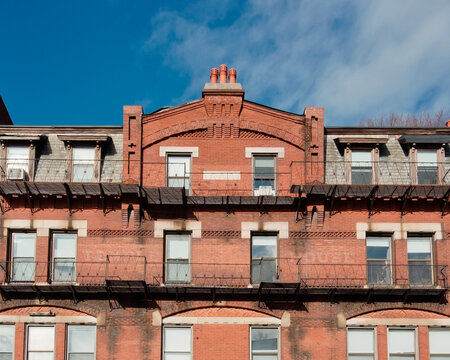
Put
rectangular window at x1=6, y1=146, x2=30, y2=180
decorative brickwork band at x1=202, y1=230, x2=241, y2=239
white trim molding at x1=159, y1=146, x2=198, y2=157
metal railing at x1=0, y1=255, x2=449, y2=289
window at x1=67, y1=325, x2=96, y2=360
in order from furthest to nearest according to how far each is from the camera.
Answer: white trim molding at x1=159, y1=146, x2=198, y2=157
rectangular window at x1=6, y1=146, x2=30, y2=180
decorative brickwork band at x1=202, y1=230, x2=241, y2=239
metal railing at x1=0, y1=255, x2=449, y2=289
window at x1=67, y1=325, x2=96, y2=360

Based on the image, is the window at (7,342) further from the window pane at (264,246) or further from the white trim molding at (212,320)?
the window pane at (264,246)

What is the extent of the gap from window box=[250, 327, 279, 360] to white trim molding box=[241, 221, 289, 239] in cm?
341

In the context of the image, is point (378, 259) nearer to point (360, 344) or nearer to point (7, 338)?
point (360, 344)

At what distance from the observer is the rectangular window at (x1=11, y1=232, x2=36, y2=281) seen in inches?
1064

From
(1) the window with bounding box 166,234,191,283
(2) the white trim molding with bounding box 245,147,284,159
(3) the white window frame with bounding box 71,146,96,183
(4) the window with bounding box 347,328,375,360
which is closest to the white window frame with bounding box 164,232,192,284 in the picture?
(1) the window with bounding box 166,234,191,283

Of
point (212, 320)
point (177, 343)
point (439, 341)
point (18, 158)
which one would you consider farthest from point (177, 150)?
point (439, 341)

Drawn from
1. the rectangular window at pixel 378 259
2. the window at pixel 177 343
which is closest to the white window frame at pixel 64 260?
the window at pixel 177 343

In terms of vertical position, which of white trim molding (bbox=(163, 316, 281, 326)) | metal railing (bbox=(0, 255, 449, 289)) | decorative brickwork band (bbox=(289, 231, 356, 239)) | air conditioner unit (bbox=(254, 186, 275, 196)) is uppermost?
air conditioner unit (bbox=(254, 186, 275, 196))

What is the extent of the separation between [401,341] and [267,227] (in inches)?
244

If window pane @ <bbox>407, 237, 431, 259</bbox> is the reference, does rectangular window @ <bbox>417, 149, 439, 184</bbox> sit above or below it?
above

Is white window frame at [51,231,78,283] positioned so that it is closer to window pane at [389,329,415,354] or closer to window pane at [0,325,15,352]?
window pane at [0,325,15,352]

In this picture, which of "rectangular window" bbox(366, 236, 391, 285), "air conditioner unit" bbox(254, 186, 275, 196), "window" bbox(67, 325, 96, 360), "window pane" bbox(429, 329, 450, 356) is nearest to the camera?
"window" bbox(67, 325, 96, 360)

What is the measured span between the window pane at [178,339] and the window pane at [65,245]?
14.7 ft

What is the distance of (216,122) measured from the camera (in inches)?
1125
